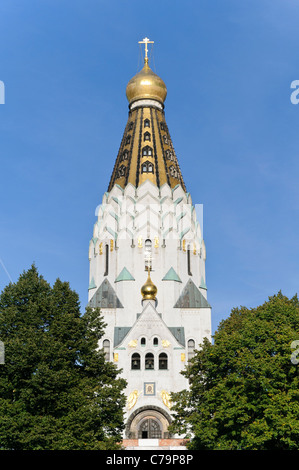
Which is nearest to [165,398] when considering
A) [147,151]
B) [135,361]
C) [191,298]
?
[135,361]

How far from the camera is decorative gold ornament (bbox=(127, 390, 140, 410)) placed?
47.8 meters

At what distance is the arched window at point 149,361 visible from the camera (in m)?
49.0

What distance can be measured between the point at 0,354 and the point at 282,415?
12583mm

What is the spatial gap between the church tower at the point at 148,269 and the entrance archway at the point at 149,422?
72 millimetres

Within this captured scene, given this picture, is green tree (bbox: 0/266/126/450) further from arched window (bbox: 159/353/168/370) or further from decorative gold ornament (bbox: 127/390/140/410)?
arched window (bbox: 159/353/168/370)

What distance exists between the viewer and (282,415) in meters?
27.6

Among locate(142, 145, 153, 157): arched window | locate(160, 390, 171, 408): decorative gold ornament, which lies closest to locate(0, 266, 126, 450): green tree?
locate(160, 390, 171, 408): decorative gold ornament

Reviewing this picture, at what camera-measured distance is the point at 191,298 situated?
55625 mm

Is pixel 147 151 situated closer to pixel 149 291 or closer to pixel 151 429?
pixel 149 291

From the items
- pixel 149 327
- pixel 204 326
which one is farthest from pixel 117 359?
pixel 204 326

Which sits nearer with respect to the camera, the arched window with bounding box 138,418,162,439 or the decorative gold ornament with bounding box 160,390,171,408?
the arched window with bounding box 138,418,162,439

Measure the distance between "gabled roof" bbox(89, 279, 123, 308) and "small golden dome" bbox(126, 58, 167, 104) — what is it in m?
20.9

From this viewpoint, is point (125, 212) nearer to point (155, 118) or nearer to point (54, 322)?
point (155, 118)

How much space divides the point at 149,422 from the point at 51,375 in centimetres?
2152
